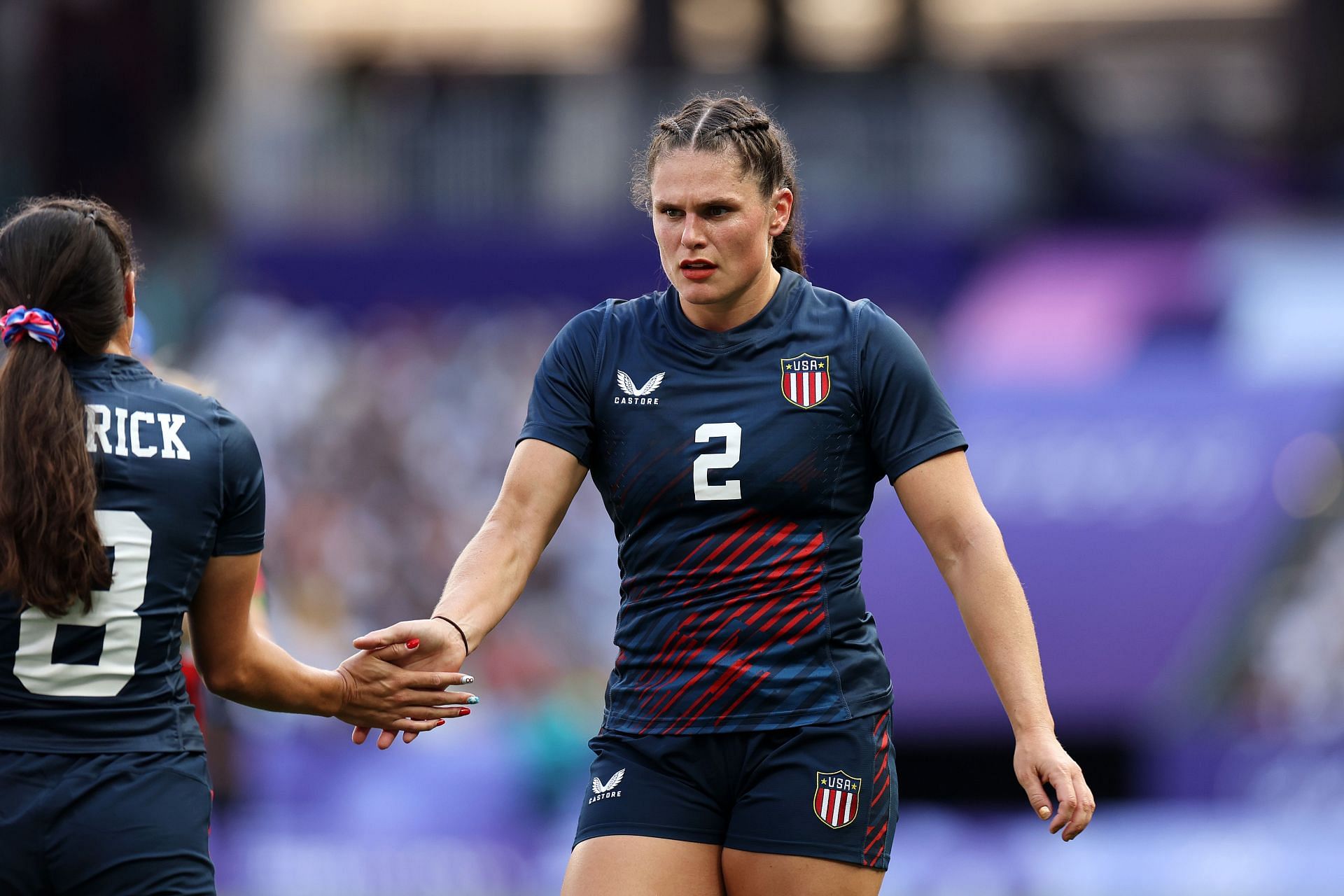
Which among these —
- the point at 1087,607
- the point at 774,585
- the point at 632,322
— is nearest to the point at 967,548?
the point at 774,585

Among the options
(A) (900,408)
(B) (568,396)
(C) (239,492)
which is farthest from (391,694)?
(A) (900,408)

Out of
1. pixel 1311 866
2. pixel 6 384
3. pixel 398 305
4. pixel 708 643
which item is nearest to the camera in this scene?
pixel 6 384

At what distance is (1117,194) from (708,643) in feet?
34.4

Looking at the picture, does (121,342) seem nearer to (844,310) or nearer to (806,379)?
(806,379)

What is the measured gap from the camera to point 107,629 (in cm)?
358

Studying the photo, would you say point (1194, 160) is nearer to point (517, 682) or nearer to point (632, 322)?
point (517, 682)

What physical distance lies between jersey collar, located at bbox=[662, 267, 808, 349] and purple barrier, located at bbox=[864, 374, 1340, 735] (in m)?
7.38

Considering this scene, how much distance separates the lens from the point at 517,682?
39.9ft

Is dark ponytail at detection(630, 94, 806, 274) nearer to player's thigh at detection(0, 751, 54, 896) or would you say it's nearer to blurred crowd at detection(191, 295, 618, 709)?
player's thigh at detection(0, 751, 54, 896)

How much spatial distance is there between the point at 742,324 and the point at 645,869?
4.09 feet

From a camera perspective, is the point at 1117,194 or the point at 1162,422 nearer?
the point at 1162,422

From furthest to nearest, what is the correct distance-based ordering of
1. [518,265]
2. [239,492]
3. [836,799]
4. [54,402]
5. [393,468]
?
[518,265] < [393,468] < [836,799] < [239,492] < [54,402]

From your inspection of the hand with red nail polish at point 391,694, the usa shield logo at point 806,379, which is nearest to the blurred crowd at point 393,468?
the hand with red nail polish at point 391,694

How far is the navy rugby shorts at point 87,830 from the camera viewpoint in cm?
349
